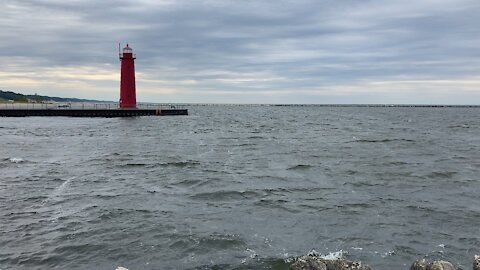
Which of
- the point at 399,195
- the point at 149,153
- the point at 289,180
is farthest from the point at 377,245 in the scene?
the point at 149,153

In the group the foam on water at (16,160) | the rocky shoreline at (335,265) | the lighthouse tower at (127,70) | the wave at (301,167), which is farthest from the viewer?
the lighthouse tower at (127,70)

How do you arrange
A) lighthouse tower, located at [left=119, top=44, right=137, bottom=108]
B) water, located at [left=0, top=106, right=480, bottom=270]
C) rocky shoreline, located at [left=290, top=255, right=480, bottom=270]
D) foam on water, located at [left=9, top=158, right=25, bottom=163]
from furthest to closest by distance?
lighthouse tower, located at [left=119, top=44, right=137, bottom=108], foam on water, located at [left=9, top=158, right=25, bottom=163], water, located at [left=0, top=106, right=480, bottom=270], rocky shoreline, located at [left=290, top=255, right=480, bottom=270]

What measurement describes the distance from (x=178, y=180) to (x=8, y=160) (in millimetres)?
11653

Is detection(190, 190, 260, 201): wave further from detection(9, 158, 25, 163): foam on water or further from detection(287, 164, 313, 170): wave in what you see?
detection(9, 158, 25, 163): foam on water

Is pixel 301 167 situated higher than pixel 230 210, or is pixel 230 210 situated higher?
pixel 301 167

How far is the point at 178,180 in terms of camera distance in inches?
806

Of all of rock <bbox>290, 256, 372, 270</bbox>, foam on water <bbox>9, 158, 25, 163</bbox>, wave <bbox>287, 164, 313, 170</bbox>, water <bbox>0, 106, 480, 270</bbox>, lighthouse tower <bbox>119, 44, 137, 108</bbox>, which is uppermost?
lighthouse tower <bbox>119, 44, 137, 108</bbox>

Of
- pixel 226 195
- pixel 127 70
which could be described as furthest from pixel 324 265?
pixel 127 70

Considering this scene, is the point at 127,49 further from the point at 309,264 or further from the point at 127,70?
the point at 309,264

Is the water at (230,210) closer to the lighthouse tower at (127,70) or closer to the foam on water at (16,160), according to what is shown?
the foam on water at (16,160)

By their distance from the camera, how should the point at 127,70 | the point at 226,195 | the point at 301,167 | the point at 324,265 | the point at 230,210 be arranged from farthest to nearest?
the point at 127,70 → the point at 301,167 → the point at 226,195 → the point at 230,210 → the point at 324,265

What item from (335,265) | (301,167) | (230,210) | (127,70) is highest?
(127,70)

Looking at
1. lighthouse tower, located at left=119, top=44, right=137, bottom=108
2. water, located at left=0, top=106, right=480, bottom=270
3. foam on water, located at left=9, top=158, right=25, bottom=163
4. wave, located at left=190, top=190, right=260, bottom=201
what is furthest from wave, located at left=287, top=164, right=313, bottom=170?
lighthouse tower, located at left=119, top=44, right=137, bottom=108

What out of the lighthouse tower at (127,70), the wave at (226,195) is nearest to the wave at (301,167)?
the wave at (226,195)
